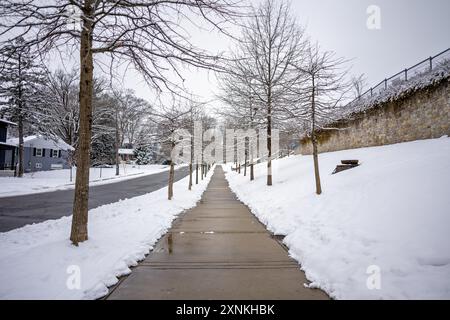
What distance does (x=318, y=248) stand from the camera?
15.1ft

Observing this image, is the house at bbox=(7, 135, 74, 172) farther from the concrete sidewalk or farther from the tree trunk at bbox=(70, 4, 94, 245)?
the concrete sidewalk

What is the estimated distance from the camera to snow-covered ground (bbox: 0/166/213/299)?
10.5ft

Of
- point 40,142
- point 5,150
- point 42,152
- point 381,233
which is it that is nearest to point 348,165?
point 381,233

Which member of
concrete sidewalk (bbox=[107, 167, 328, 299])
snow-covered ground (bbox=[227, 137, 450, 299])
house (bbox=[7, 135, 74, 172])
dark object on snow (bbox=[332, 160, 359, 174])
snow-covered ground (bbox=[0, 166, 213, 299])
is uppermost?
house (bbox=[7, 135, 74, 172])

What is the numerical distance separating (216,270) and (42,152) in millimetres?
39801

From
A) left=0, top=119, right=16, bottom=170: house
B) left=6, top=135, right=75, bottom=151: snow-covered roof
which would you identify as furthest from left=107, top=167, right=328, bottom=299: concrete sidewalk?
left=0, top=119, right=16, bottom=170: house

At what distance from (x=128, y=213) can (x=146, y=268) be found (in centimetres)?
480

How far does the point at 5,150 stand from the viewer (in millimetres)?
30594

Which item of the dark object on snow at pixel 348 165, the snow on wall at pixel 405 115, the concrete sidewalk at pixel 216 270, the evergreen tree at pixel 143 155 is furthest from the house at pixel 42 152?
the snow on wall at pixel 405 115

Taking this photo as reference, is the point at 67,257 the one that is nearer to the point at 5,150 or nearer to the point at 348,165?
the point at 348,165

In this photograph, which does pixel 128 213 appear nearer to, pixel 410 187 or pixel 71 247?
pixel 71 247

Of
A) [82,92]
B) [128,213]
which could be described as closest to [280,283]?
[82,92]

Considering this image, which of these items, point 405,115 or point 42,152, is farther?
point 42,152

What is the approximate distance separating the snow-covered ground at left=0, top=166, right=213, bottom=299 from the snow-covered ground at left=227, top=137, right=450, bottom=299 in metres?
3.12
